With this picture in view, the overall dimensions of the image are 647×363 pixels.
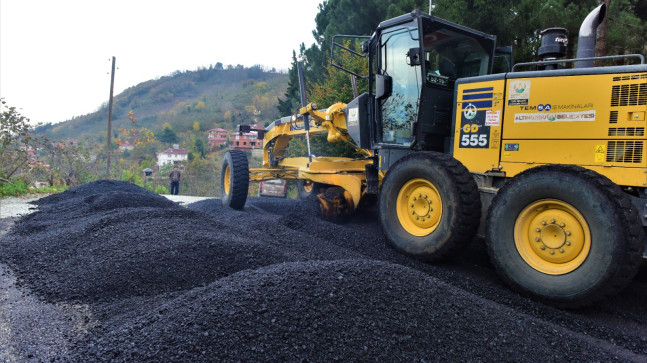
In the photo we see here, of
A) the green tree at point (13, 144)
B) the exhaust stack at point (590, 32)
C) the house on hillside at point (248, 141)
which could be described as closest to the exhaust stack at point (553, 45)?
the exhaust stack at point (590, 32)

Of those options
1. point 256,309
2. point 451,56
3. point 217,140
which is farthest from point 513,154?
point 217,140

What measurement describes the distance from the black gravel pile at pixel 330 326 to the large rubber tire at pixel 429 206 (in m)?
1.25

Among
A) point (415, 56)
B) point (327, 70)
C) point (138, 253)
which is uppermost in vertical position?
point (327, 70)

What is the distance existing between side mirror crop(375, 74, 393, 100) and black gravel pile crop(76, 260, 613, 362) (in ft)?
9.97

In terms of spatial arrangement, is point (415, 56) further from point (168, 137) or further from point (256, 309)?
point (168, 137)

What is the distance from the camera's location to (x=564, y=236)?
11.0 ft

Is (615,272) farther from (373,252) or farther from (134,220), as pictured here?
(134,220)

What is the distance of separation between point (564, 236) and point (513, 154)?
97 centimetres

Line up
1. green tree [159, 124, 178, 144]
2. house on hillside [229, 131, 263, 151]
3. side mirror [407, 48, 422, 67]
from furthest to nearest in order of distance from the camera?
green tree [159, 124, 178, 144] → house on hillside [229, 131, 263, 151] → side mirror [407, 48, 422, 67]

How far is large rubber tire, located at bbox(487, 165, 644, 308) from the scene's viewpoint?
3.02m

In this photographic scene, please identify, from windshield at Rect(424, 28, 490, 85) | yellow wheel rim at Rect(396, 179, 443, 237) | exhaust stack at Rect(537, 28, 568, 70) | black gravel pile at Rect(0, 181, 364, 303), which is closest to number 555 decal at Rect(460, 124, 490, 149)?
→ yellow wheel rim at Rect(396, 179, 443, 237)

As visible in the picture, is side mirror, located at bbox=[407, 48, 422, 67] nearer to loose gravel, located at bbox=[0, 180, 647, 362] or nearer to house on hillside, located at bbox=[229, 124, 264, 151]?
loose gravel, located at bbox=[0, 180, 647, 362]

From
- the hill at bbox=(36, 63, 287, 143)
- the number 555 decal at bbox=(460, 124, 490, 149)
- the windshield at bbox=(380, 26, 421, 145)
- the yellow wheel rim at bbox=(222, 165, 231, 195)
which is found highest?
the hill at bbox=(36, 63, 287, 143)

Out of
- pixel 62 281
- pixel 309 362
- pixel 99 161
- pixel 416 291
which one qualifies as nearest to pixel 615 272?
pixel 416 291
